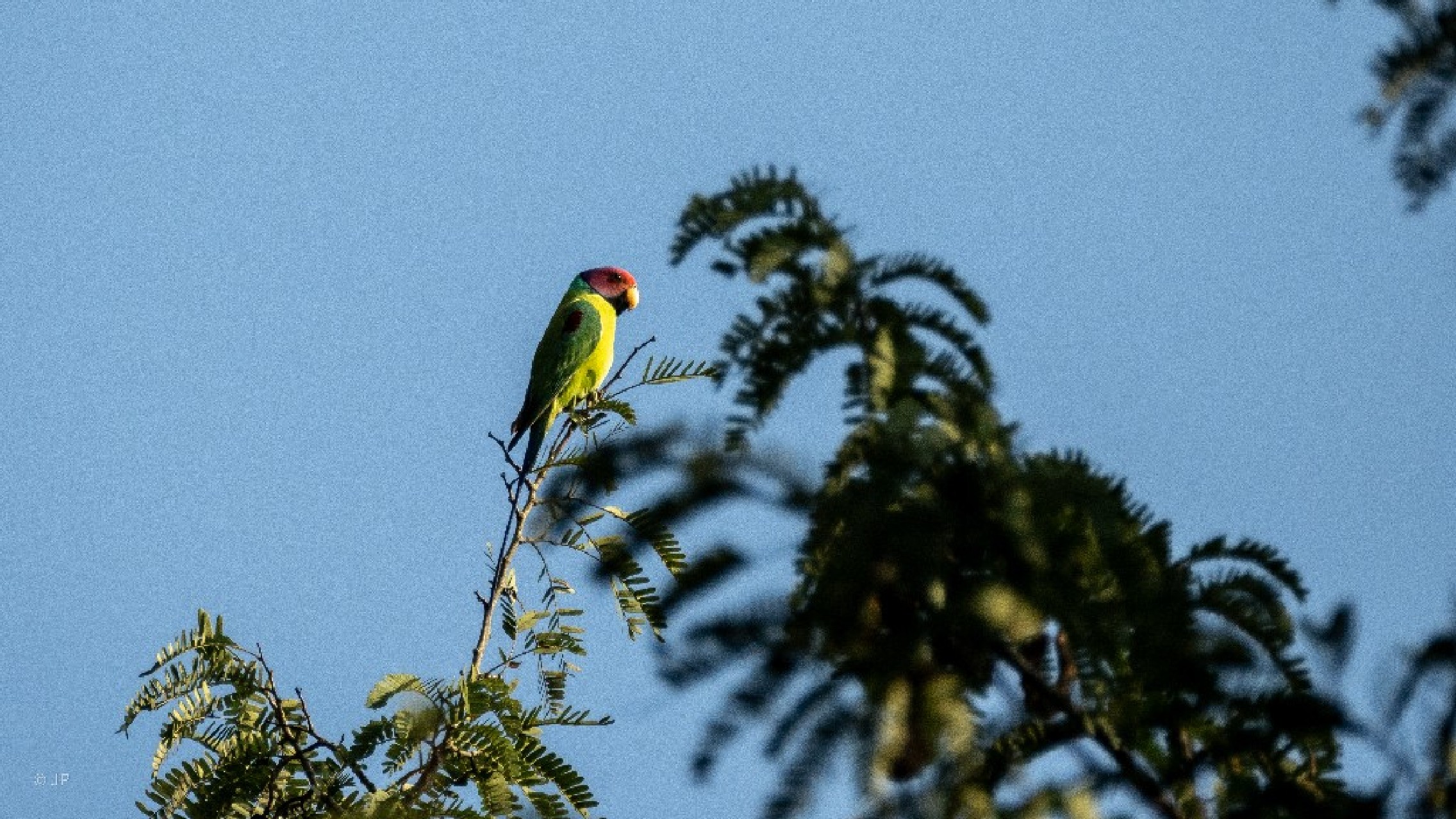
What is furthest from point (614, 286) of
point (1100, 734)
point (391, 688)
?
point (1100, 734)

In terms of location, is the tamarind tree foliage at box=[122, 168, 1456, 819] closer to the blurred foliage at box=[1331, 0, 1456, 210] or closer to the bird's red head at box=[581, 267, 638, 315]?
the blurred foliage at box=[1331, 0, 1456, 210]

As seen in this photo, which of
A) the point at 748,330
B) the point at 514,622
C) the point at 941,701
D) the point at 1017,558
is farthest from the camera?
the point at 514,622

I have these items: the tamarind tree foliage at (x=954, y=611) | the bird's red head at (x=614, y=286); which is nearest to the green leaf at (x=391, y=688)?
the tamarind tree foliage at (x=954, y=611)

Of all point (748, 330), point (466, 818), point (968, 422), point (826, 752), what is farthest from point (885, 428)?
point (466, 818)

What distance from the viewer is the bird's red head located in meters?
9.31

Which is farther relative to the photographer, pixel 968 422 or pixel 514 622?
pixel 514 622

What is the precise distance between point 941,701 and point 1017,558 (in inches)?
9.4

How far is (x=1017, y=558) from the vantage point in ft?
5.99

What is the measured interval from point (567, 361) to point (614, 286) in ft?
5.62

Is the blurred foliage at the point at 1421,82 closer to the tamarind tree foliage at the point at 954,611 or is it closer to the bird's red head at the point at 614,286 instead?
the tamarind tree foliage at the point at 954,611

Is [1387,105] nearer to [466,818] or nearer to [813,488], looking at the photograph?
[813,488]

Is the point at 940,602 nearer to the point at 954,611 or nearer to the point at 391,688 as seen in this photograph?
the point at 954,611

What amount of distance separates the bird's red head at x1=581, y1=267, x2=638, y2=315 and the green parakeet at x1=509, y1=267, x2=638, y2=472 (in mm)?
1023

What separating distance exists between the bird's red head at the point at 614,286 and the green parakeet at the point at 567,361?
1023 millimetres
